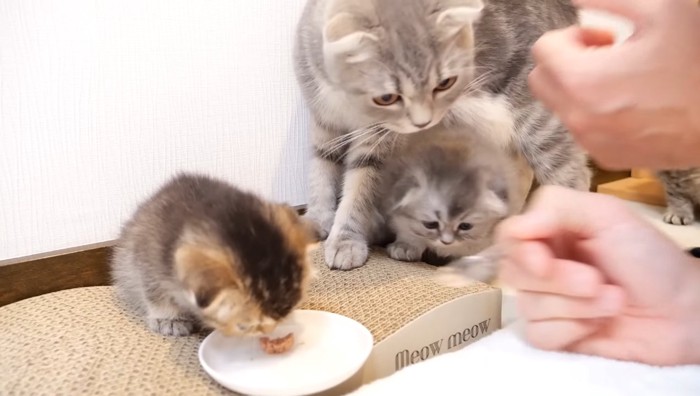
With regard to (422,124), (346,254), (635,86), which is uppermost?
(635,86)

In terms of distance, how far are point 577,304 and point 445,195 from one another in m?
0.51

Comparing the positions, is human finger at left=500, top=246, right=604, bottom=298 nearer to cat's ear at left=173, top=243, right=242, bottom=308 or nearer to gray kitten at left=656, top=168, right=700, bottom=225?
cat's ear at left=173, top=243, right=242, bottom=308

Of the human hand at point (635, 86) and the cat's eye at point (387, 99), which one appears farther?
the cat's eye at point (387, 99)

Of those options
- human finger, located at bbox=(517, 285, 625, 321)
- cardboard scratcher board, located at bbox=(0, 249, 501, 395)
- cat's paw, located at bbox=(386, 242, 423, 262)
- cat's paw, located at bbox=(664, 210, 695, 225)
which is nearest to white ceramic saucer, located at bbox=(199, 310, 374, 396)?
cardboard scratcher board, located at bbox=(0, 249, 501, 395)

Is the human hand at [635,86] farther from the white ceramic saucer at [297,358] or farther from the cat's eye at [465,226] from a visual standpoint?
the cat's eye at [465,226]

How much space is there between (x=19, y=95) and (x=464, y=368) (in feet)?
2.88

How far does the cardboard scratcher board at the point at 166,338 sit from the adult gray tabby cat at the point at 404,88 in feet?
0.52

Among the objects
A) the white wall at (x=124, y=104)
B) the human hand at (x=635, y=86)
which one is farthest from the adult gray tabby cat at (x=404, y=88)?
the human hand at (x=635, y=86)

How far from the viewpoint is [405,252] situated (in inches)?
49.6

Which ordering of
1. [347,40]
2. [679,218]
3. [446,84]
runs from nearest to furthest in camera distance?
[347,40] → [446,84] → [679,218]

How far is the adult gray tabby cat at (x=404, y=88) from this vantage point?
112cm

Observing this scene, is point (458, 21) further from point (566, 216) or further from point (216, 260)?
point (216, 260)

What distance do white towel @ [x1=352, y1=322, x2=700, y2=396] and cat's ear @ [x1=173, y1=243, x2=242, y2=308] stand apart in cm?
20

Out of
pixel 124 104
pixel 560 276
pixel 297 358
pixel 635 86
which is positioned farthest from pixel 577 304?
pixel 124 104
